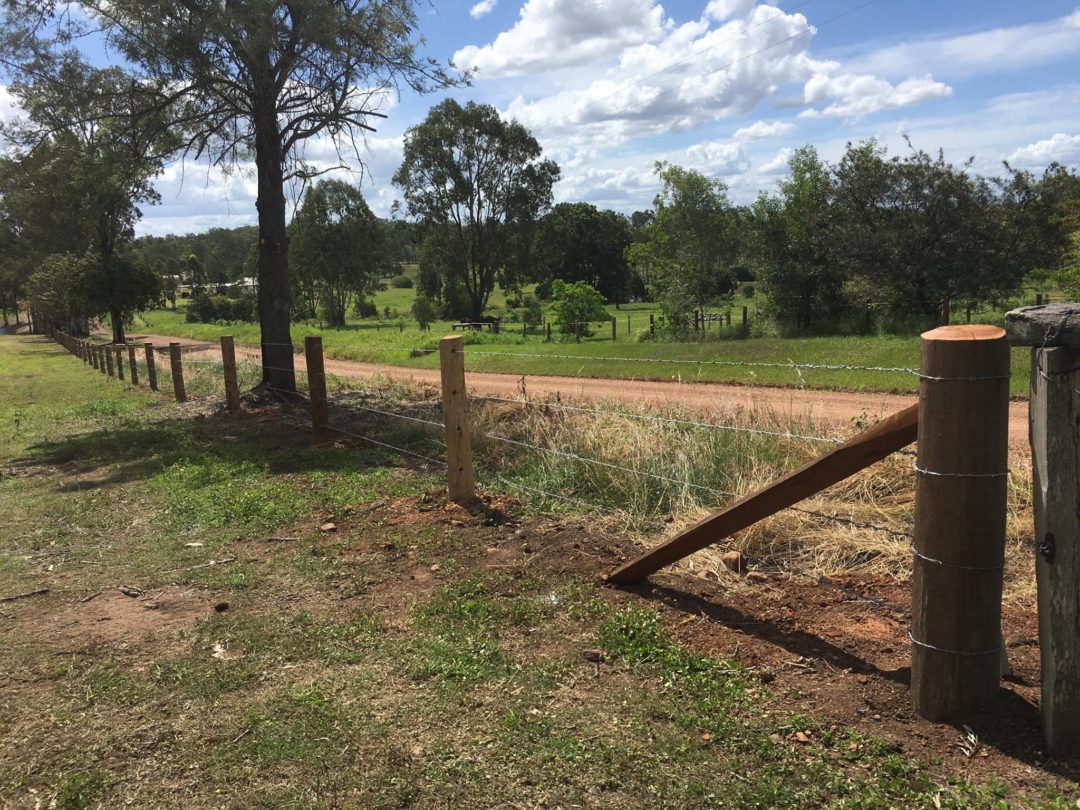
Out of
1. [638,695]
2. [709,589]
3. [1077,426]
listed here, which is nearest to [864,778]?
[638,695]

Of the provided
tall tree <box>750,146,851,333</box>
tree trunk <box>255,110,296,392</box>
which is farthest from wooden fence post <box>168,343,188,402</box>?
tall tree <box>750,146,851,333</box>

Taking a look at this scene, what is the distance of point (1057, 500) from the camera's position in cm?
240

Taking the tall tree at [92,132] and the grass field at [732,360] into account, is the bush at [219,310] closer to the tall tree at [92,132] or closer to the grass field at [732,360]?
the grass field at [732,360]

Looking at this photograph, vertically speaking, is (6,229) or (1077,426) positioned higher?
(6,229)

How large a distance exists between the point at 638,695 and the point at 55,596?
374cm

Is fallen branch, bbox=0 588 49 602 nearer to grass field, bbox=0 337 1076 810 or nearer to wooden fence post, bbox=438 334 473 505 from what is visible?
grass field, bbox=0 337 1076 810

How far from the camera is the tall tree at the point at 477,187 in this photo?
45.2 metres

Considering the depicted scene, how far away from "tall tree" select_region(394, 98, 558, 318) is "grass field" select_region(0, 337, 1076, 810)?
1655 inches

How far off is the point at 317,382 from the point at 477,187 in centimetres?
4053

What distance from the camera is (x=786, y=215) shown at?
28859mm

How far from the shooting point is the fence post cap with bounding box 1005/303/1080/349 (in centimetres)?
231

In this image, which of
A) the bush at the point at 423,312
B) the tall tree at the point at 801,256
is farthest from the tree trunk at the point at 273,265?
the bush at the point at 423,312

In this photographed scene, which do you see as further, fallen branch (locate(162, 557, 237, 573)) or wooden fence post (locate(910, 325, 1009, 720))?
fallen branch (locate(162, 557, 237, 573))

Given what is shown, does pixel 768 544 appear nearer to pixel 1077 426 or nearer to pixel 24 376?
pixel 1077 426
